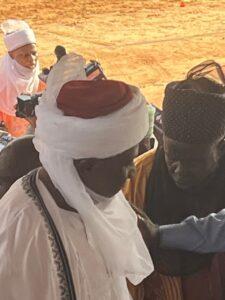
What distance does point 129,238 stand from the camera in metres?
2.58

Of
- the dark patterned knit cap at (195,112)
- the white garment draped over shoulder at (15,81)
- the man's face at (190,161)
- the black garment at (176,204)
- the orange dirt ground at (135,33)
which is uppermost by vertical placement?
the dark patterned knit cap at (195,112)

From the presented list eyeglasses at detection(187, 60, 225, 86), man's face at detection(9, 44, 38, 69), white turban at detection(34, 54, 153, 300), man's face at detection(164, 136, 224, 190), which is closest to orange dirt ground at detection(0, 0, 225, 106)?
man's face at detection(9, 44, 38, 69)

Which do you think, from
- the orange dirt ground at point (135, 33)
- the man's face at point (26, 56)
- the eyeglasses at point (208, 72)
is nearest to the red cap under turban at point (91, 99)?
the eyeglasses at point (208, 72)

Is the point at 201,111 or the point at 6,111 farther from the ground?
the point at 201,111

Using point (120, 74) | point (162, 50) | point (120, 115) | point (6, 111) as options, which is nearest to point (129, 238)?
point (120, 115)

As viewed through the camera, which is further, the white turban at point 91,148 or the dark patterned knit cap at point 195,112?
the dark patterned knit cap at point 195,112

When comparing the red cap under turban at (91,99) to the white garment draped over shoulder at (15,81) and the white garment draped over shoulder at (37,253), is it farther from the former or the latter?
the white garment draped over shoulder at (15,81)

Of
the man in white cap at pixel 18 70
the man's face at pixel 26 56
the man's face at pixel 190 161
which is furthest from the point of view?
the man's face at pixel 26 56

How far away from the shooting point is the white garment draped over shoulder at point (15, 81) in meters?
6.44

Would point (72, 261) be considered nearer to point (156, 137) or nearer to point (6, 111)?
point (156, 137)

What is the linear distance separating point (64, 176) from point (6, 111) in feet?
13.5

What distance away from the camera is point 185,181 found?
292 cm

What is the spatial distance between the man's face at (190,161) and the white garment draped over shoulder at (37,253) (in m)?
0.71

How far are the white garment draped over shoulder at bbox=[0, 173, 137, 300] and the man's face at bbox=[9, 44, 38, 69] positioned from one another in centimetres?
435
